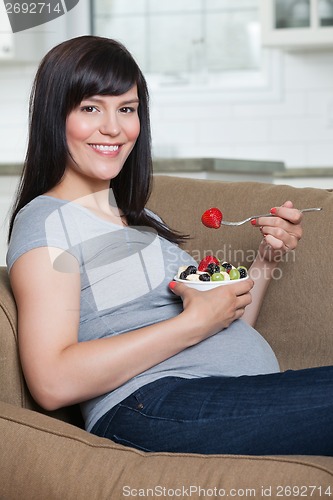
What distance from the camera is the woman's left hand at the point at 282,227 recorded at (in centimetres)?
189

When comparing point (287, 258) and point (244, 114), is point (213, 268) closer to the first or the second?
point (287, 258)

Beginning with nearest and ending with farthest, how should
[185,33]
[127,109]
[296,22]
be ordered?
1. [127,109]
2. [296,22]
3. [185,33]

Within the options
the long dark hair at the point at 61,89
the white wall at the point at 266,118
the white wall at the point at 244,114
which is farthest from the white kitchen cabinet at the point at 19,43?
the long dark hair at the point at 61,89

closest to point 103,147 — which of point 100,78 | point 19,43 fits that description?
point 100,78

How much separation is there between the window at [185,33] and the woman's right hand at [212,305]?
9.77 feet

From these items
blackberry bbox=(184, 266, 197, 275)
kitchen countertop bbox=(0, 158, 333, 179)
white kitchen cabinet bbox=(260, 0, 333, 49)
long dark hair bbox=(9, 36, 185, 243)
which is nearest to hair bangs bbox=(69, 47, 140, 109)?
long dark hair bbox=(9, 36, 185, 243)

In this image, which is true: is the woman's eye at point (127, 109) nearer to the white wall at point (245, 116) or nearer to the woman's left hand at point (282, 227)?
the woman's left hand at point (282, 227)

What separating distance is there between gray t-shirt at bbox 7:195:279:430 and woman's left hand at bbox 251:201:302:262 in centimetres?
20

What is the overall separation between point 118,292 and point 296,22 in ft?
8.71

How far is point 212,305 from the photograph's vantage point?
1668mm

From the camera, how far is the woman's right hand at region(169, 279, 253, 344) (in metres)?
1.65

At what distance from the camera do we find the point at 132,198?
81.4 inches

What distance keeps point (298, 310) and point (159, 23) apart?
9.55 ft

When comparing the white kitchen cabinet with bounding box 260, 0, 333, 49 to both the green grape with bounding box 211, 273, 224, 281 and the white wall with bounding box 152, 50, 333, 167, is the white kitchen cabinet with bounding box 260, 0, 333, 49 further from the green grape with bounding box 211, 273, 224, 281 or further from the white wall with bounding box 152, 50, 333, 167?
the green grape with bounding box 211, 273, 224, 281
